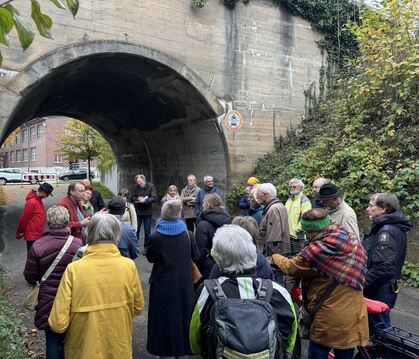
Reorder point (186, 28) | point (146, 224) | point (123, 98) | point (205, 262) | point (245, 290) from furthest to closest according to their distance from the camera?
point (123, 98)
point (186, 28)
point (146, 224)
point (205, 262)
point (245, 290)

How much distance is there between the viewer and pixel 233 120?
11133 millimetres

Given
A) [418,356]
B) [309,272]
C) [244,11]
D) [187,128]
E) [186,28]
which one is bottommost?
[418,356]

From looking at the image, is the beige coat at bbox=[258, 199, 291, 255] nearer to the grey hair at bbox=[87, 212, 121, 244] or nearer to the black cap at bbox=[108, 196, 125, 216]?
the black cap at bbox=[108, 196, 125, 216]

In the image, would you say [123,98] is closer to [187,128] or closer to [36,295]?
[187,128]

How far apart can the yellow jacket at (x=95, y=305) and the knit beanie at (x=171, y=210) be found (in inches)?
34.5

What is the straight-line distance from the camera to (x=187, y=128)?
1259 cm

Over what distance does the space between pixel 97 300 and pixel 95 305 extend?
4cm

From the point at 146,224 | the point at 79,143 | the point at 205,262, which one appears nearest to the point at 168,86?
the point at 146,224

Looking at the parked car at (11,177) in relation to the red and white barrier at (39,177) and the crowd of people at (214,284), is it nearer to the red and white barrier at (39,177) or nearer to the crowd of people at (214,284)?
the red and white barrier at (39,177)

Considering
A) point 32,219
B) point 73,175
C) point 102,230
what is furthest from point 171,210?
point 73,175

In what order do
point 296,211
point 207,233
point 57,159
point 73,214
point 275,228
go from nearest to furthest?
point 207,233 → point 275,228 → point 73,214 → point 296,211 → point 57,159

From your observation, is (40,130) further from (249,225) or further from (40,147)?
(249,225)

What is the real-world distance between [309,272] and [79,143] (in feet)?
97.1

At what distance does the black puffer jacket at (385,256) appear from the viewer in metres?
3.48
